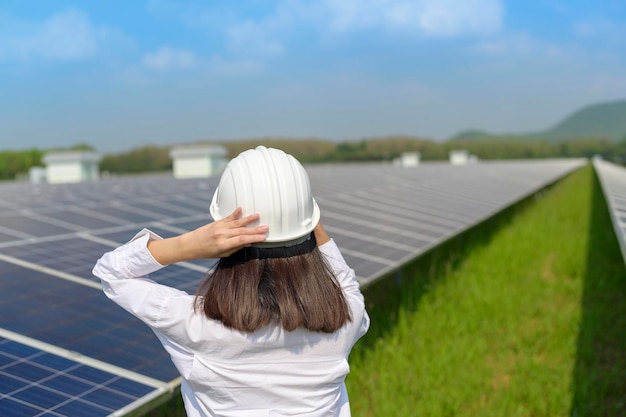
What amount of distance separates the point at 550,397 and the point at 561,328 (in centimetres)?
207

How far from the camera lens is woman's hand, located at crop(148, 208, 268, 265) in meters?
1.91

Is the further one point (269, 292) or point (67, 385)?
point (67, 385)

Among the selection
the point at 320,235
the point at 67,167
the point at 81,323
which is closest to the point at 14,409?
the point at 81,323

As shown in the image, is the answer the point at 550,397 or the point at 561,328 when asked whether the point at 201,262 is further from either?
the point at 561,328

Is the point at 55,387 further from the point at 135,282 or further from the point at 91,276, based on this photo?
the point at 91,276

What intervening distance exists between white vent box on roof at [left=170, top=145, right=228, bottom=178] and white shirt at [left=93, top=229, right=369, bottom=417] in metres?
19.4

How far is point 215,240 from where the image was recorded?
6.28ft

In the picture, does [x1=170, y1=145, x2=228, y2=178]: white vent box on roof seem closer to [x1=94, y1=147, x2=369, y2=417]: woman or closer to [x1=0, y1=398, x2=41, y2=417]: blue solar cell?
[x1=0, y1=398, x2=41, y2=417]: blue solar cell

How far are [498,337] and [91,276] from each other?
185 inches

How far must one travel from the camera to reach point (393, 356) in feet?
21.3

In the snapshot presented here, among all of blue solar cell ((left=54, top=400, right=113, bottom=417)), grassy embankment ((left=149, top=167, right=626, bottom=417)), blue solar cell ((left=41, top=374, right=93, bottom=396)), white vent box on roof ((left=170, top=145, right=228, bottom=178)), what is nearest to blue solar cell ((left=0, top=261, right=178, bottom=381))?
blue solar cell ((left=41, top=374, right=93, bottom=396))

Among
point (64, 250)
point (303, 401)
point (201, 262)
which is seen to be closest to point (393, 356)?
point (201, 262)

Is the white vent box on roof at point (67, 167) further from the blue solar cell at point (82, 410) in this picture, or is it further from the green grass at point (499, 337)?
the blue solar cell at point (82, 410)

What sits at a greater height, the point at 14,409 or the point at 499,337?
the point at 14,409
